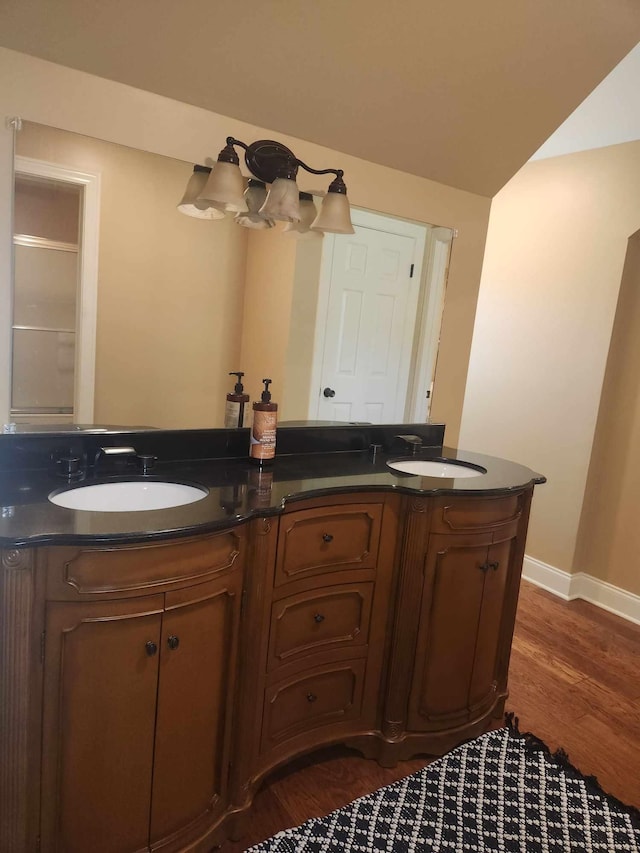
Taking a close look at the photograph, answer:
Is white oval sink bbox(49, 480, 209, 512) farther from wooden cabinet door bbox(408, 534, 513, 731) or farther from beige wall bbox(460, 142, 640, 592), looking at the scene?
beige wall bbox(460, 142, 640, 592)

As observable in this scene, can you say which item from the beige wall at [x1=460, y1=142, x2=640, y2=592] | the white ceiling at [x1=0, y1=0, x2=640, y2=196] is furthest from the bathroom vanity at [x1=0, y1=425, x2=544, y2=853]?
the beige wall at [x1=460, y1=142, x2=640, y2=592]

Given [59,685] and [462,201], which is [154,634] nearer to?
[59,685]

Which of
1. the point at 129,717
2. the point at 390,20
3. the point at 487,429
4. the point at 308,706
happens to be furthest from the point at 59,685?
the point at 487,429

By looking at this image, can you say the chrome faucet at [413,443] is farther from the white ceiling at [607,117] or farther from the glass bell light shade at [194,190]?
the white ceiling at [607,117]

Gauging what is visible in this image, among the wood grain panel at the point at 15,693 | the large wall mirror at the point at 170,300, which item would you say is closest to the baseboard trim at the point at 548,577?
the large wall mirror at the point at 170,300

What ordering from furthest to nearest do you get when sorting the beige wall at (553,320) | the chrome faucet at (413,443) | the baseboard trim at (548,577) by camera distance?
1. the baseboard trim at (548,577)
2. the beige wall at (553,320)
3. the chrome faucet at (413,443)

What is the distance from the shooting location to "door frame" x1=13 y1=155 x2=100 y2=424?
5.04 feet

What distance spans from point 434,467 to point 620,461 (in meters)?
1.47

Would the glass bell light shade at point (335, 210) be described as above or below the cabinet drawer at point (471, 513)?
above

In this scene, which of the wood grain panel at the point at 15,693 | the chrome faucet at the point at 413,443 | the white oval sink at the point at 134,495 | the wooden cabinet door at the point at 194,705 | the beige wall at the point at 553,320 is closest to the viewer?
the wood grain panel at the point at 15,693

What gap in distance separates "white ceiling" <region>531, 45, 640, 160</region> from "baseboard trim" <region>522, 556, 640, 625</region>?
2215mm

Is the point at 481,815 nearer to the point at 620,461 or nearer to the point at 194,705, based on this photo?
the point at 194,705

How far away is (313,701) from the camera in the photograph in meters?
1.71

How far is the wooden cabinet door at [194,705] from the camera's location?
129 centimetres
